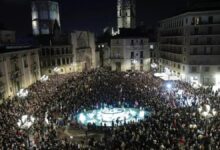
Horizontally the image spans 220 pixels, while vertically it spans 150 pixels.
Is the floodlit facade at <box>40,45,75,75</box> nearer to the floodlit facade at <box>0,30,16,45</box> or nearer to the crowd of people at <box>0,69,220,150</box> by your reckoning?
the floodlit facade at <box>0,30,16,45</box>

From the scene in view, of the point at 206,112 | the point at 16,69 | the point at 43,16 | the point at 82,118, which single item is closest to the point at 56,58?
the point at 16,69

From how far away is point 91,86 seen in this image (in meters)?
38.1

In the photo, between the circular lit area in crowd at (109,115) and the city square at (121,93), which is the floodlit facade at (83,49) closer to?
the city square at (121,93)

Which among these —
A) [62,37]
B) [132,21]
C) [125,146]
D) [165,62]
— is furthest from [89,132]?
[132,21]

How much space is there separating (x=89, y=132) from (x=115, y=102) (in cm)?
793

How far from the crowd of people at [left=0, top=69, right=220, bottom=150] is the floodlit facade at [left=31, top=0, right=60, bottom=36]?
4998 centimetres

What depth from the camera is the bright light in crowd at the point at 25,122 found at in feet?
74.6

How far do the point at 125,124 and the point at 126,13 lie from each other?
298 ft

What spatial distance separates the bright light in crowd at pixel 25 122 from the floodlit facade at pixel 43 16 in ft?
216

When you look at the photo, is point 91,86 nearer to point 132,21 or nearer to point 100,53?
point 100,53

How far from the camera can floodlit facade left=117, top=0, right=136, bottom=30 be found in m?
107

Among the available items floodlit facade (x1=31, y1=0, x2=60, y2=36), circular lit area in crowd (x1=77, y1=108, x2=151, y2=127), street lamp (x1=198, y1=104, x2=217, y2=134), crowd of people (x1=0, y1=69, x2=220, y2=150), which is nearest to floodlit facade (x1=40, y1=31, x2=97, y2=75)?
crowd of people (x1=0, y1=69, x2=220, y2=150)

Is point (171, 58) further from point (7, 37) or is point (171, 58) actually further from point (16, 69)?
point (7, 37)

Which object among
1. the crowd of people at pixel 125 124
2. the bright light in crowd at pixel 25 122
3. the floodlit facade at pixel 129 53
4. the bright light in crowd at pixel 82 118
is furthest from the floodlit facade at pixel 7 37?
the bright light in crowd at pixel 25 122
